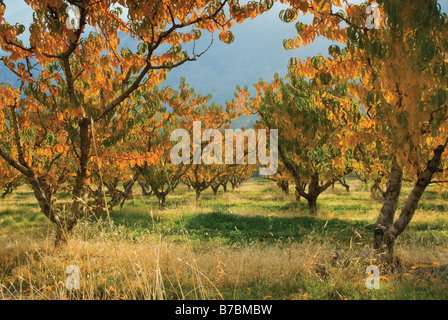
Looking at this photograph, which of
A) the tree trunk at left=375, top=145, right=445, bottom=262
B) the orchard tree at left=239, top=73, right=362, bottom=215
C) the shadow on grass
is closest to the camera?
the tree trunk at left=375, top=145, right=445, bottom=262

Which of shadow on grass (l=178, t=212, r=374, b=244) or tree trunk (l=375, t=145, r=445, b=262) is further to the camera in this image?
shadow on grass (l=178, t=212, r=374, b=244)

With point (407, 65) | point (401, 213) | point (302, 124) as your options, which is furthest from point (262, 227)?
point (407, 65)

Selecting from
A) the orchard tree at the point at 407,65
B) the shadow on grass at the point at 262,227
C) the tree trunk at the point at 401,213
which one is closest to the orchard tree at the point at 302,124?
the shadow on grass at the point at 262,227

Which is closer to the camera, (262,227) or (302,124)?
(262,227)

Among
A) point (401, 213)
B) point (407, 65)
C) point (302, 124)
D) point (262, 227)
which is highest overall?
point (302, 124)

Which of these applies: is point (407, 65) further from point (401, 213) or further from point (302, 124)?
point (302, 124)

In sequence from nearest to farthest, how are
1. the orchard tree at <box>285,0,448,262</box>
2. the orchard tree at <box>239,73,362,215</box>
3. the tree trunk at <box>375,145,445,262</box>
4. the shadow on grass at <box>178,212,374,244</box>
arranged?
the orchard tree at <box>285,0,448,262</box>, the tree trunk at <box>375,145,445,262</box>, the shadow on grass at <box>178,212,374,244</box>, the orchard tree at <box>239,73,362,215</box>

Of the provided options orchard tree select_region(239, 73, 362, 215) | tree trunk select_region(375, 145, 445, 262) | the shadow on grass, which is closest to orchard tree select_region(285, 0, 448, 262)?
tree trunk select_region(375, 145, 445, 262)

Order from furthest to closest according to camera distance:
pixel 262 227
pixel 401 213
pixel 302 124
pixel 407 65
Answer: pixel 302 124 < pixel 262 227 < pixel 401 213 < pixel 407 65

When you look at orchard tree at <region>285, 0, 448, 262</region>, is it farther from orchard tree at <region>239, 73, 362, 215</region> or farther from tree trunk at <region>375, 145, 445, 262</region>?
orchard tree at <region>239, 73, 362, 215</region>

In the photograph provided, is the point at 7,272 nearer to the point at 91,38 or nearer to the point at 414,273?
the point at 91,38

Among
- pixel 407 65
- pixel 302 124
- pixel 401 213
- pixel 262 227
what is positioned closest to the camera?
pixel 407 65
